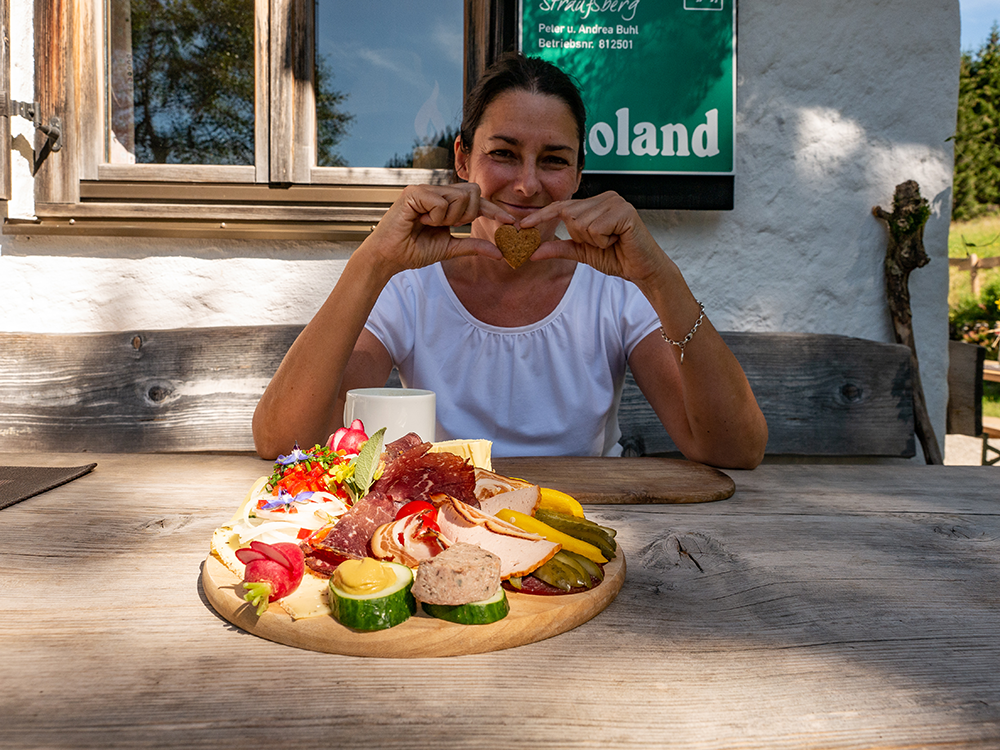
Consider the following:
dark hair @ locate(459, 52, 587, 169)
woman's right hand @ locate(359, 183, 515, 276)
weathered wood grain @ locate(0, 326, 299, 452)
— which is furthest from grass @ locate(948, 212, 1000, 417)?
weathered wood grain @ locate(0, 326, 299, 452)

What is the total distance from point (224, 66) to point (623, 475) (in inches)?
107

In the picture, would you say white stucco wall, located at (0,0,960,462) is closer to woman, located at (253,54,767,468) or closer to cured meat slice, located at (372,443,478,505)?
woman, located at (253,54,767,468)

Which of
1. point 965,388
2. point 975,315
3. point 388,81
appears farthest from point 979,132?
point 388,81

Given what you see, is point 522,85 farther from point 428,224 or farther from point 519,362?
point 519,362

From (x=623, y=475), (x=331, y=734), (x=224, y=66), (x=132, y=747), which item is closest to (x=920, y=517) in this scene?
(x=623, y=475)

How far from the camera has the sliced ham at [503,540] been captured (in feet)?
3.03

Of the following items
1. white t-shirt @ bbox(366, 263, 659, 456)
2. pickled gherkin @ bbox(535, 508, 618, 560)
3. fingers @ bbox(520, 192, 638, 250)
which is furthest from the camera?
white t-shirt @ bbox(366, 263, 659, 456)

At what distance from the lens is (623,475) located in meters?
1.68

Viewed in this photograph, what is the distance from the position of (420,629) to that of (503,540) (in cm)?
18

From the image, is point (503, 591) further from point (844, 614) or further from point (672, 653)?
point (844, 614)

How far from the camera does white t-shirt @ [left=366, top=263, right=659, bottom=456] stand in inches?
90.2

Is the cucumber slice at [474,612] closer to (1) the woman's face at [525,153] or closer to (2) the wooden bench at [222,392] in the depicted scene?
(1) the woman's face at [525,153]

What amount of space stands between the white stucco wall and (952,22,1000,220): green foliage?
989 centimetres

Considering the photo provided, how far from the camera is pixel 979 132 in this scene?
1155 centimetres
